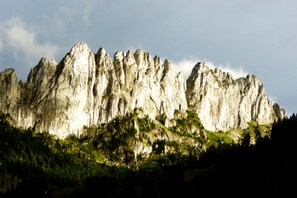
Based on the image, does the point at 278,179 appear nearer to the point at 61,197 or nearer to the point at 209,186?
the point at 209,186

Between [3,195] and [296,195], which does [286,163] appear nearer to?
[296,195]

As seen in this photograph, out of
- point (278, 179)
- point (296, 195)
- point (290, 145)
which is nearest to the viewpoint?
point (296, 195)

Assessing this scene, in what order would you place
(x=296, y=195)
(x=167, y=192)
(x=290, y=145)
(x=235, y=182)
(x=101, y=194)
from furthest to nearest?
(x=101, y=194), (x=167, y=192), (x=290, y=145), (x=235, y=182), (x=296, y=195)

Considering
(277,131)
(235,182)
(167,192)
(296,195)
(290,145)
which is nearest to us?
(296,195)

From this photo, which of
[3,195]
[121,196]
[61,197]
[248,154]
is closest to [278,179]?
[248,154]

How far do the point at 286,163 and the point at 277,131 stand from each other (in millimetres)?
59741

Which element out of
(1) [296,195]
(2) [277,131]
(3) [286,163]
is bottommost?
(1) [296,195]

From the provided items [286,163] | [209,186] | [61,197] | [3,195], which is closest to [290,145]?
[286,163]

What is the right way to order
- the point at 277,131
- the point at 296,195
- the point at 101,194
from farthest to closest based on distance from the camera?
the point at 277,131, the point at 101,194, the point at 296,195

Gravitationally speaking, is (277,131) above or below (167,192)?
above

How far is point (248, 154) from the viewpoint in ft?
575

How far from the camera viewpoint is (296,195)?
113688mm

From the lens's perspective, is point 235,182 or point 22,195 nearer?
point 235,182

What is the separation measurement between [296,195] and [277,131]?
269ft
